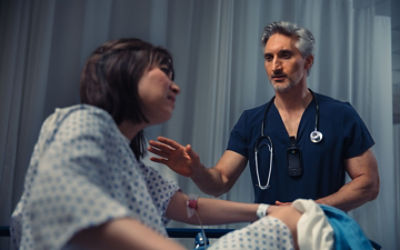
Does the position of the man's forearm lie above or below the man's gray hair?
below

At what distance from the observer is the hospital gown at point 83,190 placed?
634 mm

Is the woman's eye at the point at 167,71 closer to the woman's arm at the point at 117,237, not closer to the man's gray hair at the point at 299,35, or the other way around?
the woman's arm at the point at 117,237

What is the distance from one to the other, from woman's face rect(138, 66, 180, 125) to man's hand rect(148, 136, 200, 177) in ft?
1.18

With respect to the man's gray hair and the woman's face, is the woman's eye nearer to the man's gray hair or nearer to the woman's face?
the woman's face

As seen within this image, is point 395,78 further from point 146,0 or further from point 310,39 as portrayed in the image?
point 146,0

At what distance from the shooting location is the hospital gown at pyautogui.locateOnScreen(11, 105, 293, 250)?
25.0 inches

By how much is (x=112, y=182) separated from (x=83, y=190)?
0.37 ft

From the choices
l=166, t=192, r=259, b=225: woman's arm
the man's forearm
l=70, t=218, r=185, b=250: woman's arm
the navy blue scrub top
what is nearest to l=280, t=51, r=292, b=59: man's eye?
the navy blue scrub top

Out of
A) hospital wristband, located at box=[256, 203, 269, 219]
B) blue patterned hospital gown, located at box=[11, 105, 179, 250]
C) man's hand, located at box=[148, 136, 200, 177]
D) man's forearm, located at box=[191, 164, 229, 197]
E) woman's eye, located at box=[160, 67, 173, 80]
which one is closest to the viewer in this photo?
blue patterned hospital gown, located at box=[11, 105, 179, 250]

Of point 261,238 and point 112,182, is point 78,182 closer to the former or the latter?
point 112,182

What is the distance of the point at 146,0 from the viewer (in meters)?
1.90

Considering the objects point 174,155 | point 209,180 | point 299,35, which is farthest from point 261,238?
point 299,35

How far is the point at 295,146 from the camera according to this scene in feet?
5.48

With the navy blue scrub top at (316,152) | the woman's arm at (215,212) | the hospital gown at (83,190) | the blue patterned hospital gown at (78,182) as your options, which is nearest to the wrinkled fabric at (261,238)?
the hospital gown at (83,190)
